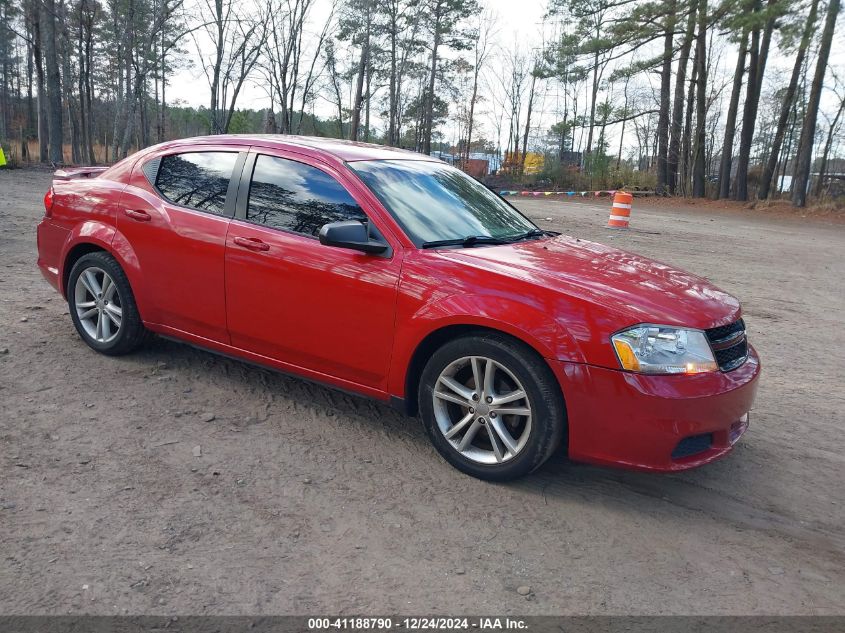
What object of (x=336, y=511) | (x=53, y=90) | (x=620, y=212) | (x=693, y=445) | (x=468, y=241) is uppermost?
(x=53, y=90)

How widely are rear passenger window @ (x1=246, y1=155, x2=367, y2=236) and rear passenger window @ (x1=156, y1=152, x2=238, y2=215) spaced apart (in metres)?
0.25

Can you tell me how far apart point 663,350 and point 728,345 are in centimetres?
52

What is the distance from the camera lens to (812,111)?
88.3 ft

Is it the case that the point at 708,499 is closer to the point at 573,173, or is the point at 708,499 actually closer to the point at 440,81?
the point at 573,173

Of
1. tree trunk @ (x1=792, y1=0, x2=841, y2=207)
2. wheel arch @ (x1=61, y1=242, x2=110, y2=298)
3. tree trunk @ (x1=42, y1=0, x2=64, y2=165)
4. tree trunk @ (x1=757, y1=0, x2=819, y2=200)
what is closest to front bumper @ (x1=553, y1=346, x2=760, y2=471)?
wheel arch @ (x1=61, y1=242, x2=110, y2=298)

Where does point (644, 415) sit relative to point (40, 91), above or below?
below

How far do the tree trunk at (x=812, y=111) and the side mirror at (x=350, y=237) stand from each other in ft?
95.2

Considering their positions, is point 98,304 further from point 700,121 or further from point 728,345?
point 700,121

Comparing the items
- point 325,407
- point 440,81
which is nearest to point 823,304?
point 325,407

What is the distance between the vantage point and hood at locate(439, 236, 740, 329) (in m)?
3.18

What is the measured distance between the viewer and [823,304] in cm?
863

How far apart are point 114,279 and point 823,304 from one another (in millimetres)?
8374

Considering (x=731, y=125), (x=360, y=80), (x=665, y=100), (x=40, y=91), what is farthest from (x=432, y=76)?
(x=40, y=91)

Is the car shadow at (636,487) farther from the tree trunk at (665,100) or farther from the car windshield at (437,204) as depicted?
the tree trunk at (665,100)
